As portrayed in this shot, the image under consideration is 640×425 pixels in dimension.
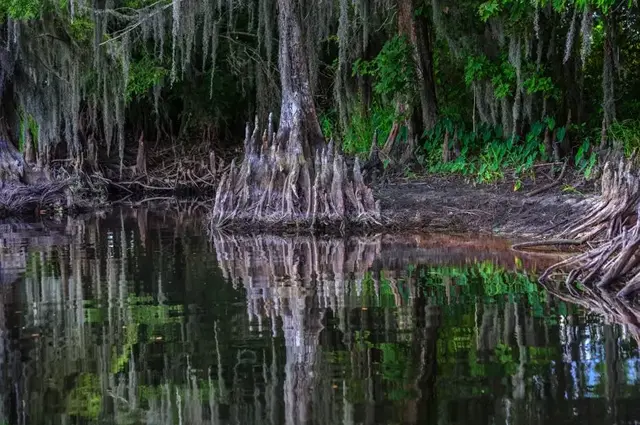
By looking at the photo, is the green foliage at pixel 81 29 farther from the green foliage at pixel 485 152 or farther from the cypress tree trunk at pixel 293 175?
the green foliage at pixel 485 152

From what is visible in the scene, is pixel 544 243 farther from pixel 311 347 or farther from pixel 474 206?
pixel 311 347

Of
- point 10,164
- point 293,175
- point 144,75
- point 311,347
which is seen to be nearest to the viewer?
point 311,347

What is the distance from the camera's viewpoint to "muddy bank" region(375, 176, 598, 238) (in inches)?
397

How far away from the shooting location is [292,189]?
11.6 m

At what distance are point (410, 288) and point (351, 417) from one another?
3.08 m

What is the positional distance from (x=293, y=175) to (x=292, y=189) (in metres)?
0.21

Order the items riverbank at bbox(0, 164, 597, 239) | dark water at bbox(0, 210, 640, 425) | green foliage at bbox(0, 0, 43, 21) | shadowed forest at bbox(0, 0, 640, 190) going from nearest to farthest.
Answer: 1. dark water at bbox(0, 210, 640, 425)
2. riverbank at bbox(0, 164, 597, 239)
3. shadowed forest at bbox(0, 0, 640, 190)
4. green foliage at bbox(0, 0, 43, 21)

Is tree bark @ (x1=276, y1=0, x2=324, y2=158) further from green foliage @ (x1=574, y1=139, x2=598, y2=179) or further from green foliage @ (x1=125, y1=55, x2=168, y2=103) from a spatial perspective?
green foliage @ (x1=125, y1=55, x2=168, y2=103)

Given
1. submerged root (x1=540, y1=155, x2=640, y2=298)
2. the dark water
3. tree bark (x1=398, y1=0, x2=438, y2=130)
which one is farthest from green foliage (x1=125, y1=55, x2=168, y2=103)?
submerged root (x1=540, y1=155, x2=640, y2=298)

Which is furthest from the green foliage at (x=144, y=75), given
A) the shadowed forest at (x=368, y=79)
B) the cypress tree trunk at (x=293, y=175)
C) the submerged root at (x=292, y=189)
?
the submerged root at (x=292, y=189)

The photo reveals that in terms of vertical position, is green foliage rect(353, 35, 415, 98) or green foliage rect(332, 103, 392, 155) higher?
green foliage rect(353, 35, 415, 98)

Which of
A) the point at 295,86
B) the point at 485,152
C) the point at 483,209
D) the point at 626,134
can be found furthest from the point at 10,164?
the point at 626,134

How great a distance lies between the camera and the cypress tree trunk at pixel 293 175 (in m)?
11.5

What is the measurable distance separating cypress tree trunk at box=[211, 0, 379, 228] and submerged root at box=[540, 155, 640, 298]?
3566mm
